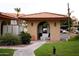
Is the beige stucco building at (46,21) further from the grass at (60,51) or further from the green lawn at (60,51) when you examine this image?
the green lawn at (60,51)

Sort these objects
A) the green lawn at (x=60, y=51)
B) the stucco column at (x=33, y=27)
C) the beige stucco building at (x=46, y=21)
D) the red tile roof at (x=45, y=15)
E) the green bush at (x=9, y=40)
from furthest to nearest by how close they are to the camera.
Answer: the stucco column at (x=33, y=27)
the beige stucco building at (x=46, y=21)
the red tile roof at (x=45, y=15)
the green bush at (x=9, y=40)
the green lawn at (x=60, y=51)

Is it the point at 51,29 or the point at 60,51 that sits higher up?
the point at 51,29

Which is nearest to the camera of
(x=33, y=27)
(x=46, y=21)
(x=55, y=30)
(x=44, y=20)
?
(x=44, y=20)

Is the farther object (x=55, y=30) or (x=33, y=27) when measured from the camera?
(x=33, y=27)

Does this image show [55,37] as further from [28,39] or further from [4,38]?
[4,38]

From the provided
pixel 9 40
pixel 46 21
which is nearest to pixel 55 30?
pixel 46 21

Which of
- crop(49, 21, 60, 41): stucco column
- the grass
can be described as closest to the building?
crop(49, 21, 60, 41): stucco column

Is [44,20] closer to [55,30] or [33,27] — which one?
[33,27]

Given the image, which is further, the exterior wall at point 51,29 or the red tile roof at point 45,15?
the exterior wall at point 51,29

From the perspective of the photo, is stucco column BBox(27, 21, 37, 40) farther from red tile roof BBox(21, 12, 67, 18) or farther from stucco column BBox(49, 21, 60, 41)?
stucco column BBox(49, 21, 60, 41)

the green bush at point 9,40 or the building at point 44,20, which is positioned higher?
the building at point 44,20

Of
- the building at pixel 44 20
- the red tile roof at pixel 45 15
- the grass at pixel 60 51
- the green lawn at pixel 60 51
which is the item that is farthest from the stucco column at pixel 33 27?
the green lawn at pixel 60 51

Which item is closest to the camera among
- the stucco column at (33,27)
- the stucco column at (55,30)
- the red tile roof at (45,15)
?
the red tile roof at (45,15)

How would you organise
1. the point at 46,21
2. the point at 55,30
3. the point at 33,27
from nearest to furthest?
1. the point at 55,30
2. the point at 46,21
3. the point at 33,27
